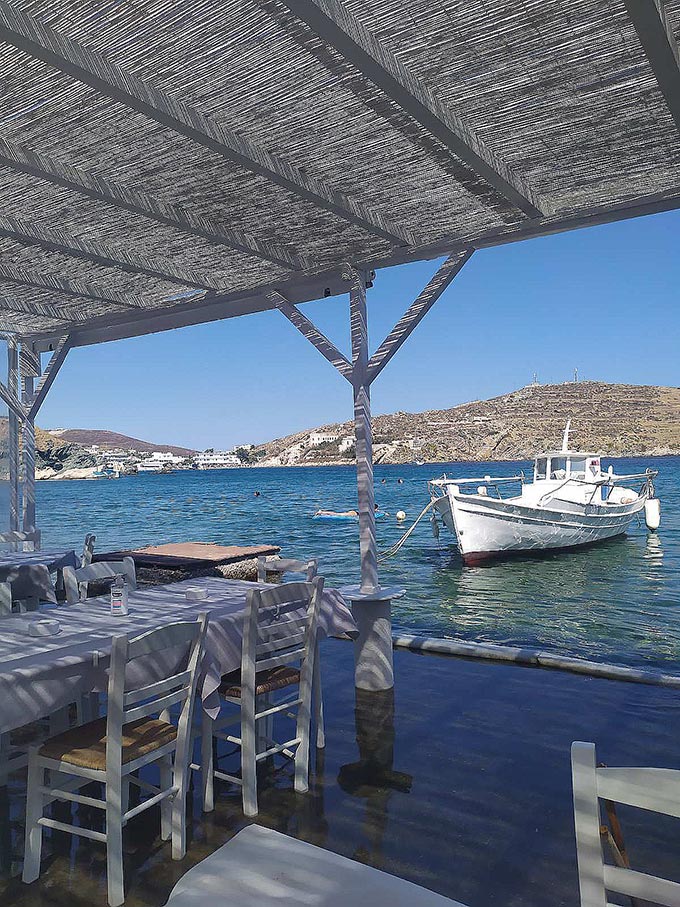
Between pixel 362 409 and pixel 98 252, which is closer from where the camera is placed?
pixel 98 252

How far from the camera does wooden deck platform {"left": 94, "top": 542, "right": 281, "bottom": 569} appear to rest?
696cm

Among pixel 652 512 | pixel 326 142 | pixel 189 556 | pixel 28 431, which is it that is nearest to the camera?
pixel 326 142

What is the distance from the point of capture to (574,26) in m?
2.14

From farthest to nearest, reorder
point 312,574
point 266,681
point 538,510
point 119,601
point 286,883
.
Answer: point 538,510 → point 312,574 → point 119,601 → point 266,681 → point 286,883

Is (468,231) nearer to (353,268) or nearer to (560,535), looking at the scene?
(353,268)

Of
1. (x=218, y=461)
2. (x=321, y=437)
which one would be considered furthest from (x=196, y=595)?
(x=218, y=461)

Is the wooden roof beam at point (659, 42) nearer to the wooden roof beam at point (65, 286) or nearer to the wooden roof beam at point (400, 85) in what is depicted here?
the wooden roof beam at point (400, 85)

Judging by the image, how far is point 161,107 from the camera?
2.42 m

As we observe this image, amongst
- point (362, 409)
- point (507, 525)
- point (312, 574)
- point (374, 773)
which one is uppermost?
point (362, 409)

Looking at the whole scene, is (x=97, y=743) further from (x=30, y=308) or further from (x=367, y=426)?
(x=30, y=308)

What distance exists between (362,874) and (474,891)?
1.29 m

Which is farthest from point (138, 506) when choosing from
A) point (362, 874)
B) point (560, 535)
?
point (362, 874)

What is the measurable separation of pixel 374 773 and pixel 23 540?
13.9 feet

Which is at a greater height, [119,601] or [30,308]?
[30,308]
